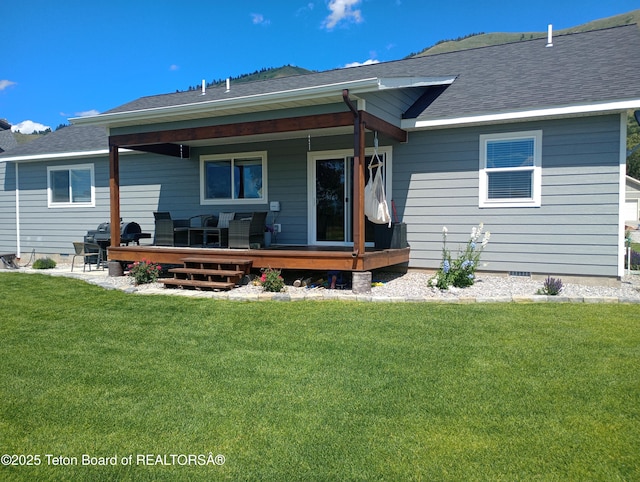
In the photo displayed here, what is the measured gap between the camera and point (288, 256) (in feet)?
23.2

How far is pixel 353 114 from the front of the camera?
6.47 metres

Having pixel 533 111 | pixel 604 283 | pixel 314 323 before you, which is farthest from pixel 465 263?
pixel 314 323

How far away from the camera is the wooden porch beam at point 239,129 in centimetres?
671

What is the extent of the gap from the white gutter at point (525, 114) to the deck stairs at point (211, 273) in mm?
3609

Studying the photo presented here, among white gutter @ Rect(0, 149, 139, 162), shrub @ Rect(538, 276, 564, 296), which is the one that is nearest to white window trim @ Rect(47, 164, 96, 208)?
white gutter @ Rect(0, 149, 139, 162)

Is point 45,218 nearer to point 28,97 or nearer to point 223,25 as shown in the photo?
point 223,25

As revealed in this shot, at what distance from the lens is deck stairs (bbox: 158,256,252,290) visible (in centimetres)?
705

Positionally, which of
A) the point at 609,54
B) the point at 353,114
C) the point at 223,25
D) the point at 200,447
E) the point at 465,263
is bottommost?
the point at 200,447

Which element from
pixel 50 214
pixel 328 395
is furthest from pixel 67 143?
pixel 328 395

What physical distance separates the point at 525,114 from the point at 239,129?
172 inches

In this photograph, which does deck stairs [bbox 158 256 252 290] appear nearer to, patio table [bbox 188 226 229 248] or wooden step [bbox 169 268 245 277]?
wooden step [bbox 169 268 245 277]

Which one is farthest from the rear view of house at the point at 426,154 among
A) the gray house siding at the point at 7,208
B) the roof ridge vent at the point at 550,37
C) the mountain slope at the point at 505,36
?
the mountain slope at the point at 505,36

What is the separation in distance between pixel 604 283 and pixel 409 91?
14.5ft

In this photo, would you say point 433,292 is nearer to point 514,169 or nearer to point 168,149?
point 514,169
